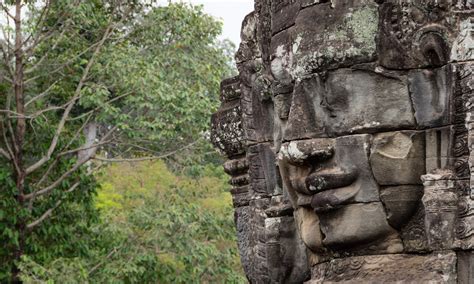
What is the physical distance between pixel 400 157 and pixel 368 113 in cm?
26

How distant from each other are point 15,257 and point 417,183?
379 inches

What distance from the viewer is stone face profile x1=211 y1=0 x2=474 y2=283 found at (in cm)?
486

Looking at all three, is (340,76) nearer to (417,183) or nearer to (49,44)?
(417,183)

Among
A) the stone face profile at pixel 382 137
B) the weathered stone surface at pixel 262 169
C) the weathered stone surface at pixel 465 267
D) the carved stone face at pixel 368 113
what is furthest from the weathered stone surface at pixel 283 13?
the weathered stone surface at pixel 465 267

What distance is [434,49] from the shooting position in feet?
16.2

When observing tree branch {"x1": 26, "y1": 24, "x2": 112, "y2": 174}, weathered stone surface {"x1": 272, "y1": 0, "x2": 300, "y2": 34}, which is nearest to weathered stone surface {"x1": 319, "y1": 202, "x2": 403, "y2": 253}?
weathered stone surface {"x1": 272, "y1": 0, "x2": 300, "y2": 34}

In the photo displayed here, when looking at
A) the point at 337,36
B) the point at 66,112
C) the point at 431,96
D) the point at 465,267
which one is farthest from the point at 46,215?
the point at 465,267

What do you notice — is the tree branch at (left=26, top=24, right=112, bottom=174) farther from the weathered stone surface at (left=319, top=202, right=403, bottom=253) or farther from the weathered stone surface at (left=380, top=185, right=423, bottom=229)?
the weathered stone surface at (left=380, top=185, right=423, bottom=229)

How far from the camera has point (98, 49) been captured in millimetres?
14477

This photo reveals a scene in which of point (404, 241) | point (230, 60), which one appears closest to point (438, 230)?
point (404, 241)

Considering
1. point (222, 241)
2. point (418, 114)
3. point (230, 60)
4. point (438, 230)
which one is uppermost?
point (230, 60)

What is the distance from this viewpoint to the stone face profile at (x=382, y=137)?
4859 millimetres

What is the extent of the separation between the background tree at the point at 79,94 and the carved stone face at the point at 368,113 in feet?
28.9

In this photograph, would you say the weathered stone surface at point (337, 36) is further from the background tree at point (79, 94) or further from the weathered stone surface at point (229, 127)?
the background tree at point (79, 94)
